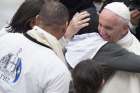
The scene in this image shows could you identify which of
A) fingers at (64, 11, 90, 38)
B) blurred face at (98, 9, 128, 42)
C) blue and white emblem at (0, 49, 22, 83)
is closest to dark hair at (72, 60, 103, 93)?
blue and white emblem at (0, 49, 22, 83)

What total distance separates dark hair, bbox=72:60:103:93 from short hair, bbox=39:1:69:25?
407mm

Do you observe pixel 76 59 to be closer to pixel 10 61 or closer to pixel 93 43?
pixel 93 43

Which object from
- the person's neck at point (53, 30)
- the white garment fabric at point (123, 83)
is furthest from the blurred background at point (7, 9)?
the white garment fabric at point (123, 83)

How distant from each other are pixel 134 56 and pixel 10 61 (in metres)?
0.90

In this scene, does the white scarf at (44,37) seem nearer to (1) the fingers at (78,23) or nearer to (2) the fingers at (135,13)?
(1) the fingers at (78,23)

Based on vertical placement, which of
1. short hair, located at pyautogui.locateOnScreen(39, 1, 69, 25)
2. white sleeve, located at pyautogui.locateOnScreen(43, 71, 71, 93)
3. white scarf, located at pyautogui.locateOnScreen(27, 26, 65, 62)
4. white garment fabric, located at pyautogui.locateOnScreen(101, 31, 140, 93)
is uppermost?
short hair, located at pyautogui.locateOnScreen(39, 1, 69, 25)

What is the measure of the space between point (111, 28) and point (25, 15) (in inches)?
28.9

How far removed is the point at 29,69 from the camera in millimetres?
3545

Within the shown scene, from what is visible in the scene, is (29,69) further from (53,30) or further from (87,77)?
(87,77)

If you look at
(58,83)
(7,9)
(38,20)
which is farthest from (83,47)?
(7,9)

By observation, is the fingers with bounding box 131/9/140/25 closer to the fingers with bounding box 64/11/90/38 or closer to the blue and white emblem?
the fingers with bounding box 64/11/90/38

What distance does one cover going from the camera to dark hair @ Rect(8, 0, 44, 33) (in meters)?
4.11

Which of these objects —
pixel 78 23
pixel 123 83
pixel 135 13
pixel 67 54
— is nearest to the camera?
pixel 123 83

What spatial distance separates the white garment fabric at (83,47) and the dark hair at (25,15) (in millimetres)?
383
